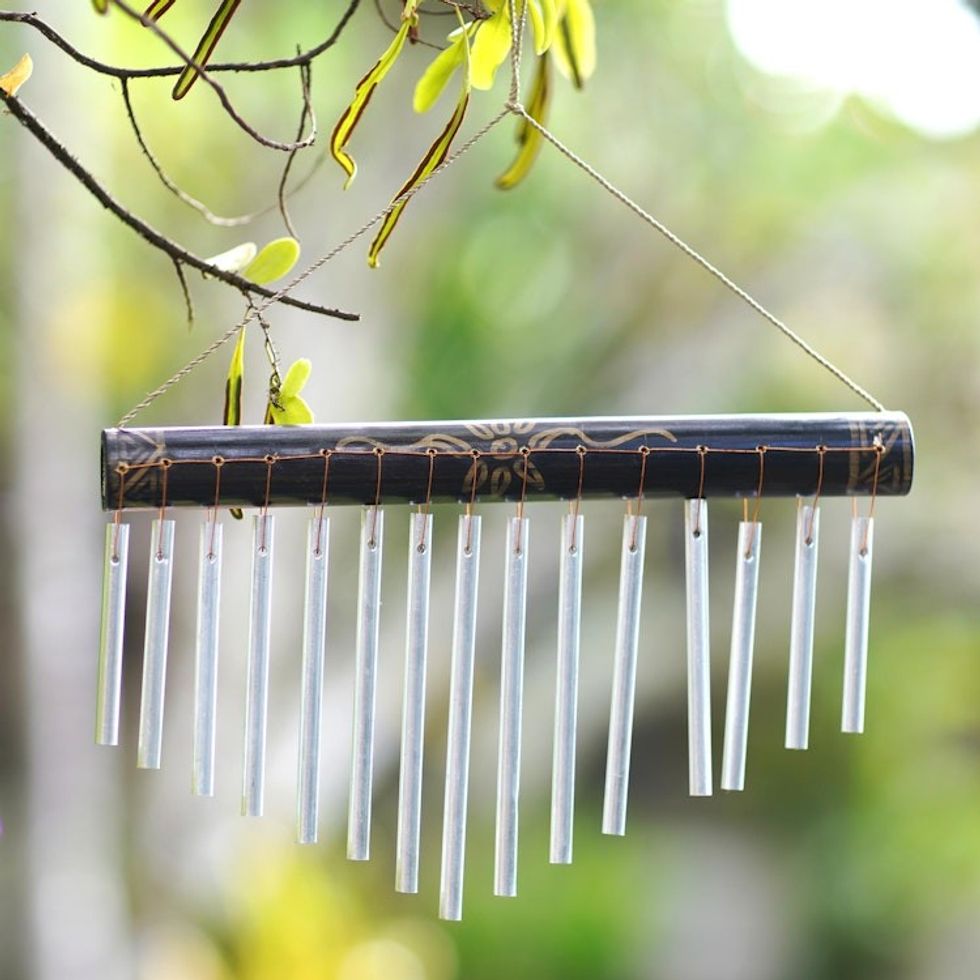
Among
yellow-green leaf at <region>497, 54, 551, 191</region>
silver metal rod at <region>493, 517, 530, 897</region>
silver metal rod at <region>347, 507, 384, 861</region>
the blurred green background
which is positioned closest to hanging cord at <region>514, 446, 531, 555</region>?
silver metal rod at <region>493, 517, 530, 897</region>

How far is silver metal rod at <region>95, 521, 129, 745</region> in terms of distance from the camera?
922 mm

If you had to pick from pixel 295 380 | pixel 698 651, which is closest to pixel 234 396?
pixel 295 380

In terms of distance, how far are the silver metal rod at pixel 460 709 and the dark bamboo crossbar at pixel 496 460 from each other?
0.05 meters

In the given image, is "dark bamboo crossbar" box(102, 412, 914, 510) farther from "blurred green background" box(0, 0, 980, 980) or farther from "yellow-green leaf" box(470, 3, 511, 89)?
"blurred green background" box(0, 0, 980, 980)

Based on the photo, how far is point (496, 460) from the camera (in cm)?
92

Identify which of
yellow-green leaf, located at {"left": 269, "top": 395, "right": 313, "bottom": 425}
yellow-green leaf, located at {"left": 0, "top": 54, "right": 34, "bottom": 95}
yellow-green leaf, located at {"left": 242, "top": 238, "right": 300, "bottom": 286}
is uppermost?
yellow-green leaf, located at {"left": 0, "top": 54, "right": 34, "bottom": 95}

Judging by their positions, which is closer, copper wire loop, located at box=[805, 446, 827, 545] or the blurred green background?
copper wire loop, located at box=[805, 446, 827, 545]

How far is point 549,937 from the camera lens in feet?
15.9

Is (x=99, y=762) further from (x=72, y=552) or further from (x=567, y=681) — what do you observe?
(x=567, y=681)

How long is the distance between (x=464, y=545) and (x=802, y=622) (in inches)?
10.4

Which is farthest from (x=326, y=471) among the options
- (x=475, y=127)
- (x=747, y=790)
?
(x=747, y=790)

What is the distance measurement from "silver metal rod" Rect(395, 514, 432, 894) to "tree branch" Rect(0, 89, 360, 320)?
0.18 m

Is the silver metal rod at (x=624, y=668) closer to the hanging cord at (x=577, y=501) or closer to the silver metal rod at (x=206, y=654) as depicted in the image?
the hanging cord at (x=577, y=501)

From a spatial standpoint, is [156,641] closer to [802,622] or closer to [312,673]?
[312,673]
